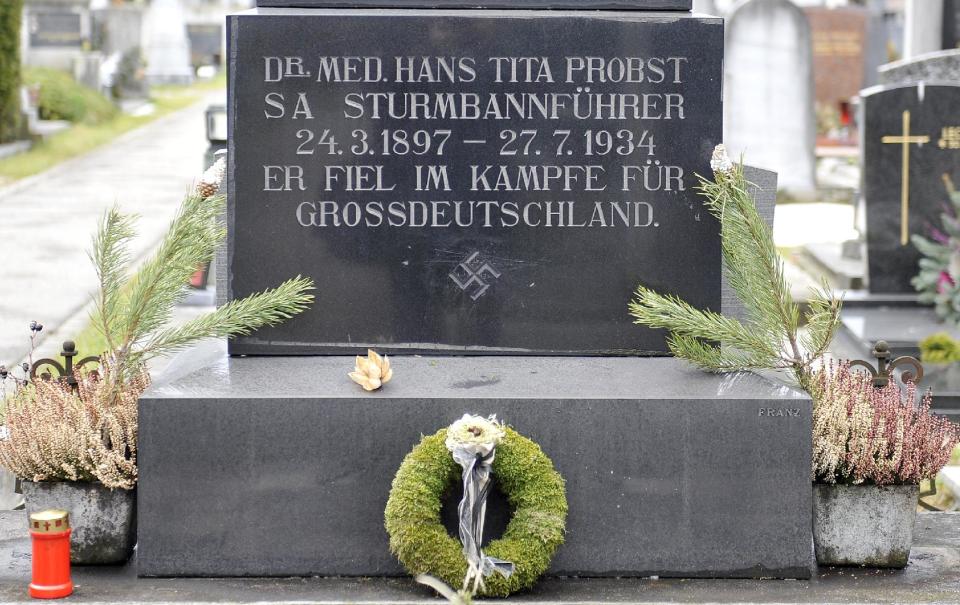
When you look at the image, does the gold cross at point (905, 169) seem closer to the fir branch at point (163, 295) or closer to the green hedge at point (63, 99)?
the fir branch at point (163, 295)

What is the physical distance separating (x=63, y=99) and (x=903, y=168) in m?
18.3

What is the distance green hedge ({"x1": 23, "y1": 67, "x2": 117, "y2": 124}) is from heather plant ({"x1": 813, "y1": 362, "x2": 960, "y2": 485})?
22289mm

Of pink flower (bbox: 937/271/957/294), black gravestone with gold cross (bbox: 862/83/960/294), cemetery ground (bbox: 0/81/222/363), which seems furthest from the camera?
Result: black gravestone with gold cross (bbox: 862/83/960/294)

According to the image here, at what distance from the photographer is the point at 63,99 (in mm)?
25328

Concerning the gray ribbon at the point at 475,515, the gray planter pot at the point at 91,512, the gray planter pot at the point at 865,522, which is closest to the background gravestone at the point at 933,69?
the gray planter pot at the point at 865,522

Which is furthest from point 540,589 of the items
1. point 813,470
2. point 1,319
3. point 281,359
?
point 1,319

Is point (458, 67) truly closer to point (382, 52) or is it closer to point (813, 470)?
point (382, 52)

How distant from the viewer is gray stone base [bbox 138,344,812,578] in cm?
448

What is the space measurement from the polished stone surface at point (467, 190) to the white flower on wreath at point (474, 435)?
832 mm

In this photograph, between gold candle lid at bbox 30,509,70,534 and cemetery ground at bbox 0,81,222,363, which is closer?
gold candle lid at bbox 30,509,70,534

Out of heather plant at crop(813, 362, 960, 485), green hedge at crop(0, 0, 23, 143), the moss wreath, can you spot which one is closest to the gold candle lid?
the moss wreath

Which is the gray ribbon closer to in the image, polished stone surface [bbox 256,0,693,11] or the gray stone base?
the gray stone base

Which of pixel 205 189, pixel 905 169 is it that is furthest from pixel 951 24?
pixel 205 189

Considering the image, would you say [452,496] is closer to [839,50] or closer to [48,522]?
[48,522]
